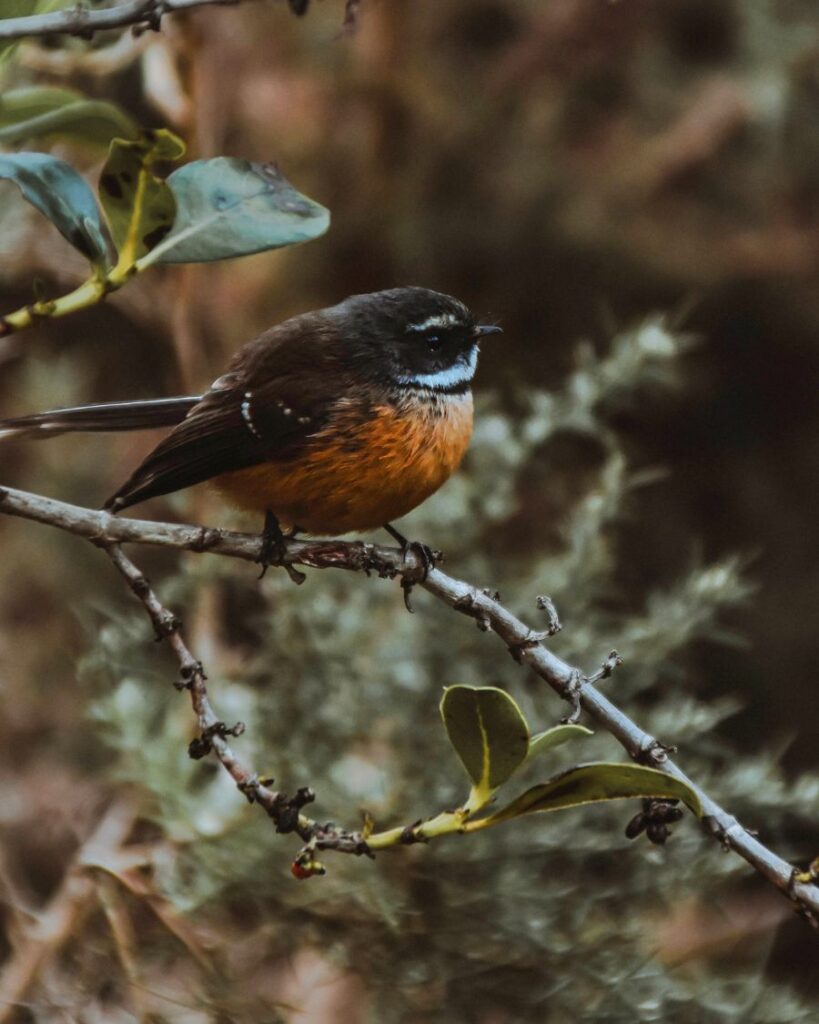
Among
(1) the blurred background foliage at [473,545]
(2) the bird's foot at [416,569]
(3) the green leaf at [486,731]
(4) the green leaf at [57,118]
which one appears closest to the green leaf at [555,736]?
(3) the green leaf at [486,731]

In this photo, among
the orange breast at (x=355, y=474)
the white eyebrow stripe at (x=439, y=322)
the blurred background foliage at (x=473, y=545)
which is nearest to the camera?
the orange breast at (x=355, y=474)

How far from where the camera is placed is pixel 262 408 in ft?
4.41

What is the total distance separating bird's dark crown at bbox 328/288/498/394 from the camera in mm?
1453

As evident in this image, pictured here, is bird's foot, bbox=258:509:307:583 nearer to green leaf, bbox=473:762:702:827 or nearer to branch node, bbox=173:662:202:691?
branch node, bbox=173:662:202:691

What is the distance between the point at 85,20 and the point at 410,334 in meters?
0.66

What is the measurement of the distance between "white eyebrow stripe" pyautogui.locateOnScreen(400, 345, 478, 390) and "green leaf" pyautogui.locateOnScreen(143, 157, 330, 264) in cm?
55

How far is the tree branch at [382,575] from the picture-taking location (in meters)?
0.89

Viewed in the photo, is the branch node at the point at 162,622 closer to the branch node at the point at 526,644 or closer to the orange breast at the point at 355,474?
the branch node at the point at 526,644

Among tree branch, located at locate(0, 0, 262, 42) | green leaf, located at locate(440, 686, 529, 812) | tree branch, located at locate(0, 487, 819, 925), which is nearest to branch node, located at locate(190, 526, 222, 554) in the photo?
tree branch, located at locate(0, 487, 819, 925)

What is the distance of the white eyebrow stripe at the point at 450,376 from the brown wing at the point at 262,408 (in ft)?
0.30

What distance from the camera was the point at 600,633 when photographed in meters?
1.96

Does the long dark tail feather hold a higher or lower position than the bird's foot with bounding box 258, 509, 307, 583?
higher

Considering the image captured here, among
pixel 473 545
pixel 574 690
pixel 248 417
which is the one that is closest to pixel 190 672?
pixel 574 690

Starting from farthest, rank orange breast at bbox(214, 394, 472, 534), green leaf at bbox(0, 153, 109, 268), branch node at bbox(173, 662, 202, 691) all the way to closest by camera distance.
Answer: orange breast at bbox(214, 394, 472, 534), branch node at bbox(173, 662, 202, 691), green leaf at bbox(0, 153, 109, 268)
